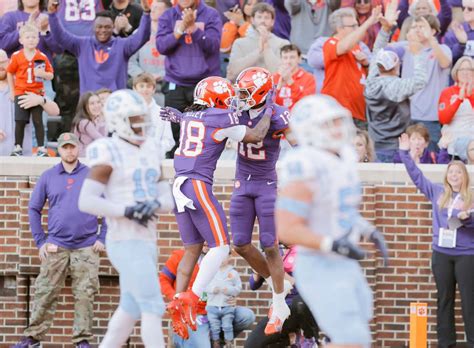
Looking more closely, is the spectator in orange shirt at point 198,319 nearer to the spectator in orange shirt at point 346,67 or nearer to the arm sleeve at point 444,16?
the spectator in orange shirt at point 346,67

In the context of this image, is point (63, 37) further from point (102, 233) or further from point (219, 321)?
point (219, 321)

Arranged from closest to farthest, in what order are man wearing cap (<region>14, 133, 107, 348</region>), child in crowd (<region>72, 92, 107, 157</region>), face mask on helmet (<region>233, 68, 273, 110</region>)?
face mask on helmet (<region>233, 68, 273, 110</region>), man wearing cap (<region>14, 133, 107, 348</region>), child in crowd (<region>72, 92, 107, 157</region>)

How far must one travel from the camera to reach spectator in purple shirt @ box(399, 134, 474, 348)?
514 inches

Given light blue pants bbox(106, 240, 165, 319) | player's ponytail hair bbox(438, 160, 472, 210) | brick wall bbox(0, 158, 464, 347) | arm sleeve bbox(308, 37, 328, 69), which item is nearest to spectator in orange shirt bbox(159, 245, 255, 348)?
brick wall bbox(0, 158, 464, 347)

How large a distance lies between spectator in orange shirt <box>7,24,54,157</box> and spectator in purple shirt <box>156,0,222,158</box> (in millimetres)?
1387

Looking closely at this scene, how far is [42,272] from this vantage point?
44.5 feet

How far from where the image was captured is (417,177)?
13398 millimetres

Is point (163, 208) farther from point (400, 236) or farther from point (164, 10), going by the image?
point (164, 10)

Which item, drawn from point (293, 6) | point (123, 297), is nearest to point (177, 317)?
point (123, 297)

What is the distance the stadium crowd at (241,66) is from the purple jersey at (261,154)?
2262 mm

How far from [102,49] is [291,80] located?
2.32 m

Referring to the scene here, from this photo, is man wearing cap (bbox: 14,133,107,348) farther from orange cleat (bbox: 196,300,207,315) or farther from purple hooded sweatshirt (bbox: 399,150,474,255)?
purple hooded sweatshirt (bbox: 399,150,474,255)

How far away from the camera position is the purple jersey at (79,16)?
1614cm

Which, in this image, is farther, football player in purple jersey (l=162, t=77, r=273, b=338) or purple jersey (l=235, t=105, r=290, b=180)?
purple jersey (l=235, t=105, r=290, b=180)
